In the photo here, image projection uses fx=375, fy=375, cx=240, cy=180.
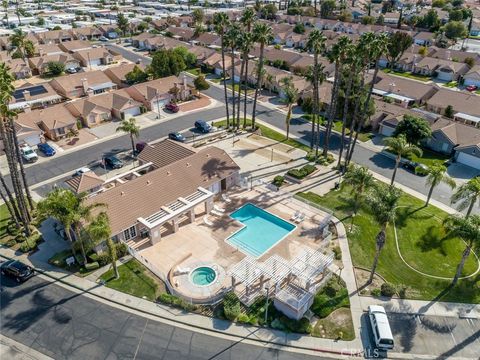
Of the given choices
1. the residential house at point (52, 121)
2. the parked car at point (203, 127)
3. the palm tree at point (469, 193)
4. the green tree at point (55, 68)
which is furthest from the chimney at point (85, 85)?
the palm tree at point (469, 193)

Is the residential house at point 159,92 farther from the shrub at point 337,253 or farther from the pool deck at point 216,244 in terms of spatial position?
the shrub at point 337,253

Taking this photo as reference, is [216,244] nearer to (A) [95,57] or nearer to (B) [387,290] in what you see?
(B) [387,290]

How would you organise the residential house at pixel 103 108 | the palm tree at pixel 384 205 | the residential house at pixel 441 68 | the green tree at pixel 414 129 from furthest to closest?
the residential house at pixel 441 68
the residential house at pixel 103 108
the green tree at pixel 414 129
the palm tree at pixel 384 205

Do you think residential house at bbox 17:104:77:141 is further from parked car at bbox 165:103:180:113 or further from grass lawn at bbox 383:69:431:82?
grass lawn at bbox 383:69:431:82

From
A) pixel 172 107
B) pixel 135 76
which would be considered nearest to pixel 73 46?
pixel 135 76

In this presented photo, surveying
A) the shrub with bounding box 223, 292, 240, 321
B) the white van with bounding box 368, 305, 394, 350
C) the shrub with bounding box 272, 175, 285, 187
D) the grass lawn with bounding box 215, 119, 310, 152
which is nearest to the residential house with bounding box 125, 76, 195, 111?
the grass lawn with bounding box 215, 119, 310, 152

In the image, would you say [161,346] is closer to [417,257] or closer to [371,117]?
[417,257]

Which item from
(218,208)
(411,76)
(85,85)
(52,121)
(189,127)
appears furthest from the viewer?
(411,76)
